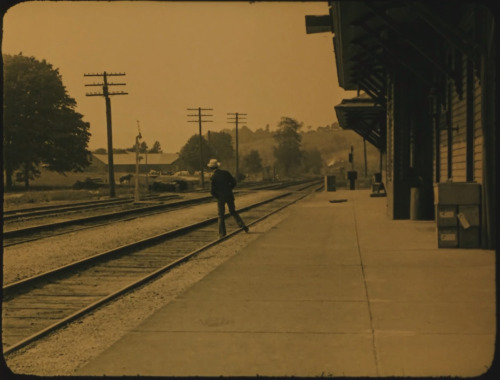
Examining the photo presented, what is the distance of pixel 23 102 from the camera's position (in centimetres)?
5041

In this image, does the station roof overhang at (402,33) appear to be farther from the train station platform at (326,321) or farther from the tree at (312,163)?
the tree at (312,163)

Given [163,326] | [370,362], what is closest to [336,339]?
[370,362]

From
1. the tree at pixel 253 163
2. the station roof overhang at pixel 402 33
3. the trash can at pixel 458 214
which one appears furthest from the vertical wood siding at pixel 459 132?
the tree at pixel 253 163

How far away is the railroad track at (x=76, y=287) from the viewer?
21.0 ft

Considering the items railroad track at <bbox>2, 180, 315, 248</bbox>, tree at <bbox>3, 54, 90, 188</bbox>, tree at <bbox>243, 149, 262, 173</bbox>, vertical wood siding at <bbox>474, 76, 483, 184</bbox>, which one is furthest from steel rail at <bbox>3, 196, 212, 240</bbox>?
tree at <bbox>243, 149, 262, 173</bbox>

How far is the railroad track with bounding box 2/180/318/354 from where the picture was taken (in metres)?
6.39

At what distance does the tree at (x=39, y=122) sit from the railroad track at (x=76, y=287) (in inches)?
1505

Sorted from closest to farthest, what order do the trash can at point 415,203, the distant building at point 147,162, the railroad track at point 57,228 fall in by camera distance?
the railroad track at point 57,228, the trash can at point 415,203, the distant building at point 147,162

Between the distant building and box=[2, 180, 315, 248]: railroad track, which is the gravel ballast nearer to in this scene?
box=[2, 180, 315, 248]: railroad track

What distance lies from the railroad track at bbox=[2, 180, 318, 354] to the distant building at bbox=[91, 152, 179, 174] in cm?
2835

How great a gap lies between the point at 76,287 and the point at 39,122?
4528 cm

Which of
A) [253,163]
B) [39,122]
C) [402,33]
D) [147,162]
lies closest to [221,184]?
[402,33]

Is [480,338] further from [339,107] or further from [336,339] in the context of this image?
[339,107]

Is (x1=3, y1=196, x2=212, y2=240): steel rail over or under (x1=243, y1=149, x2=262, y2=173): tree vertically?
under
